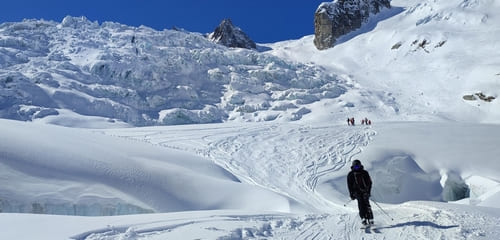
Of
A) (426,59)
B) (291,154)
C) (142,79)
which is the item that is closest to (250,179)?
(291,154)

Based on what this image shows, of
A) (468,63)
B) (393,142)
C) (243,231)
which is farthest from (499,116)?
(243,231)

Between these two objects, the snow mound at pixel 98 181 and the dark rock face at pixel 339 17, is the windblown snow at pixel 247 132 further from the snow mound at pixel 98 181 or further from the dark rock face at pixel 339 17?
the dark rock face at pixel 339 17

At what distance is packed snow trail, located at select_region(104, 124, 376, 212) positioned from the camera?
741 inches

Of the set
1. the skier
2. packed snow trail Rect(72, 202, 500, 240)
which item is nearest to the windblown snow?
packed snow trail Rect(72, 202, 500, 240)

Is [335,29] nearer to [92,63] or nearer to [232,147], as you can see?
[92,63]

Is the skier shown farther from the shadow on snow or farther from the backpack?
the shadow on snow

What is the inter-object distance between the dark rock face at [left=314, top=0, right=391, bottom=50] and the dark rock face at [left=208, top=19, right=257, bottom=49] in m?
15.4

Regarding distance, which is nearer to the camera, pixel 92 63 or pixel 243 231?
pixel 243 231

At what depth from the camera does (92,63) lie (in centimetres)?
4981

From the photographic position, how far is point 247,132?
2906cm

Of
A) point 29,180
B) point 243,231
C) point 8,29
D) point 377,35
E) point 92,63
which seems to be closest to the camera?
point 243,231

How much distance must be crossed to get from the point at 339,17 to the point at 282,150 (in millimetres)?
64054

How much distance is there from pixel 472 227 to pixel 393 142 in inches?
689

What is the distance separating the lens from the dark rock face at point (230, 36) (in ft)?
299
